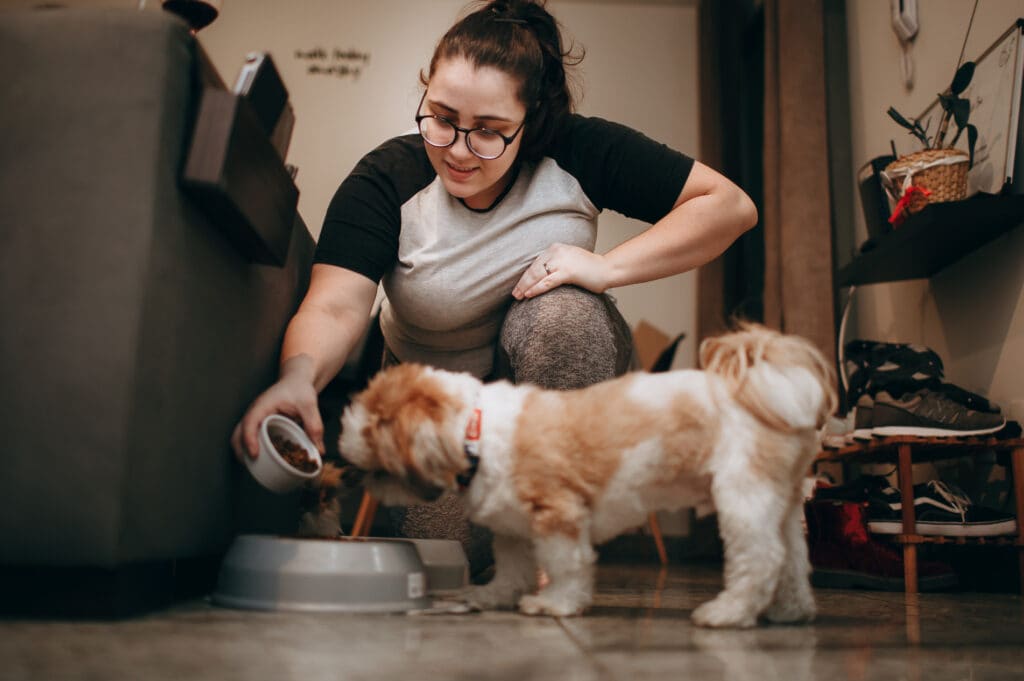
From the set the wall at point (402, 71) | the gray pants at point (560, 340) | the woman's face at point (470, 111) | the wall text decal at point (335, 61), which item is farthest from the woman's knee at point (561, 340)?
the wall text decal at point (335, 61)

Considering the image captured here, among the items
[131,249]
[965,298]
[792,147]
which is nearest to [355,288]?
[131,249]

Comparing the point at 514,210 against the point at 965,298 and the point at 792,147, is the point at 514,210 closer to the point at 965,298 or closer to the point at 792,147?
the point at 965,298

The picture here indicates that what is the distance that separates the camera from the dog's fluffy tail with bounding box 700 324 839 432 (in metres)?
1.14

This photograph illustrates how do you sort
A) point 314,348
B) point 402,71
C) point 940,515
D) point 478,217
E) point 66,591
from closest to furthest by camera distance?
point 66,591 → point 314,348 → point 478,217 → point 940,515 → point 402,71

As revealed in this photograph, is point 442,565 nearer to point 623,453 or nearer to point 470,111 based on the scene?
point 623,453

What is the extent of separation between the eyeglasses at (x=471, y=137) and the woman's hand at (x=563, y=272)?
0.22 metres

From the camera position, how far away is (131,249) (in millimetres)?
1079

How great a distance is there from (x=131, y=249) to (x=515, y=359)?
0.76 meters

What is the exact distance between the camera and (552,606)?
4.07ft

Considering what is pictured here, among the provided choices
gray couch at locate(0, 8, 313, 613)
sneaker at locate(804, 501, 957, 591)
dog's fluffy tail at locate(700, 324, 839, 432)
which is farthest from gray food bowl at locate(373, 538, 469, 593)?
sneaker at locate(804, 501, 957, 591)

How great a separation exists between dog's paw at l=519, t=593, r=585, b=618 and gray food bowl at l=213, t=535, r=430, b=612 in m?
0.18

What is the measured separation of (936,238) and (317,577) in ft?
6.16

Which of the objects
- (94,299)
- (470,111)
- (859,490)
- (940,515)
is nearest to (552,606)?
(94,299)

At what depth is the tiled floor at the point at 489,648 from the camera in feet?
2.77
